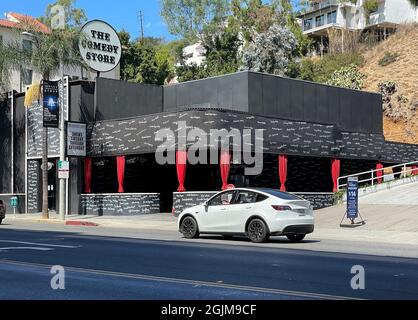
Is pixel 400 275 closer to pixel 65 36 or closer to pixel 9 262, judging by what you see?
pixel 9 262

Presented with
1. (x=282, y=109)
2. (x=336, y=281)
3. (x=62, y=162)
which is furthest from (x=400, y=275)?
(x=282, y=109)

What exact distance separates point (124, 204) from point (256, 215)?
47.0ft

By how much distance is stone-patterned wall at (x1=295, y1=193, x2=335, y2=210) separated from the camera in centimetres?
3017

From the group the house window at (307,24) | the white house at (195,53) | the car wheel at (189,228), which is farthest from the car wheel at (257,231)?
the house window at (307,24)

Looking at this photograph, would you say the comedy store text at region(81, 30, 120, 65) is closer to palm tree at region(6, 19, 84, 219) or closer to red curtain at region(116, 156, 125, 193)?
palm tree at region(6, 19, 84, 219)

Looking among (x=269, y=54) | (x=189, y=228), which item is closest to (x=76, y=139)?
(x=189, y=228)

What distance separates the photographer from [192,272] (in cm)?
1089

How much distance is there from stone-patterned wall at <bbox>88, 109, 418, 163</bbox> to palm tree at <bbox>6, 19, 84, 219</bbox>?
324 cm

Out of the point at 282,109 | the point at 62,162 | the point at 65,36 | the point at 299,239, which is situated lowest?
the point at 299,239

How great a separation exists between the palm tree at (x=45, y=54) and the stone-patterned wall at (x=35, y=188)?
4.96 metres

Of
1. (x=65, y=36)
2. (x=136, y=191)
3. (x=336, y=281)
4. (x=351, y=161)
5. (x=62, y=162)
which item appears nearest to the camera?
(x=336, y=281)

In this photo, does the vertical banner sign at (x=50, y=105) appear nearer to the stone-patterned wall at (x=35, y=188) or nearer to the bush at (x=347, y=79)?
the stone-patterned wall at (x=35, y=188)

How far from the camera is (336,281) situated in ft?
32.4
